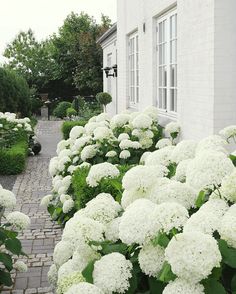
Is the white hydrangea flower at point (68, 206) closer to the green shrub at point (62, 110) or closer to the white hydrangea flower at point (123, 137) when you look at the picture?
the white hydrangea flower at point (123, 137)

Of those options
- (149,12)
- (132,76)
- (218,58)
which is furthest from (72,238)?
(132,76)

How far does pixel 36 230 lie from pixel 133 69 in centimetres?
663

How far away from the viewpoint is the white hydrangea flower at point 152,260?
247 cm

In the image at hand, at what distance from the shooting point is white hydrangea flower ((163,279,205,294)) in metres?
2.16

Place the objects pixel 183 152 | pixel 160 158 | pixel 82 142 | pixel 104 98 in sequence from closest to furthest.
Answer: pixel 183 152
pixel 160 158
pixel 82 142
pixel 104 98

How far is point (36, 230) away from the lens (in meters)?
7.32

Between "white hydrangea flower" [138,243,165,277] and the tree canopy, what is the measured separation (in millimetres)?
30119

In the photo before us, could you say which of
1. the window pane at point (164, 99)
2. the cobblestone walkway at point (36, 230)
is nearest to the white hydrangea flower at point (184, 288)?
the cobblestone walkway at point (36, 230)

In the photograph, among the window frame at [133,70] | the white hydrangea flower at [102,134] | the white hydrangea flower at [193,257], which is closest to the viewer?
the white hydrangea flower at [193,257]

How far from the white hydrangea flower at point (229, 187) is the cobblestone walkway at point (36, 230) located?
294 centimetres

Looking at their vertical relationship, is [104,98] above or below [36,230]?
above

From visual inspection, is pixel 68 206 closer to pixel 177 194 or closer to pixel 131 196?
pixel 131 196

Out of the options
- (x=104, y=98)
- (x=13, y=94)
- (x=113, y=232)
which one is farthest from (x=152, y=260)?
(x=13, y=94)

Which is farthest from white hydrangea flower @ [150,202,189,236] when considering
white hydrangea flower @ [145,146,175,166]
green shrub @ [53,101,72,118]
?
green shrub @ [53,101,72,118]
